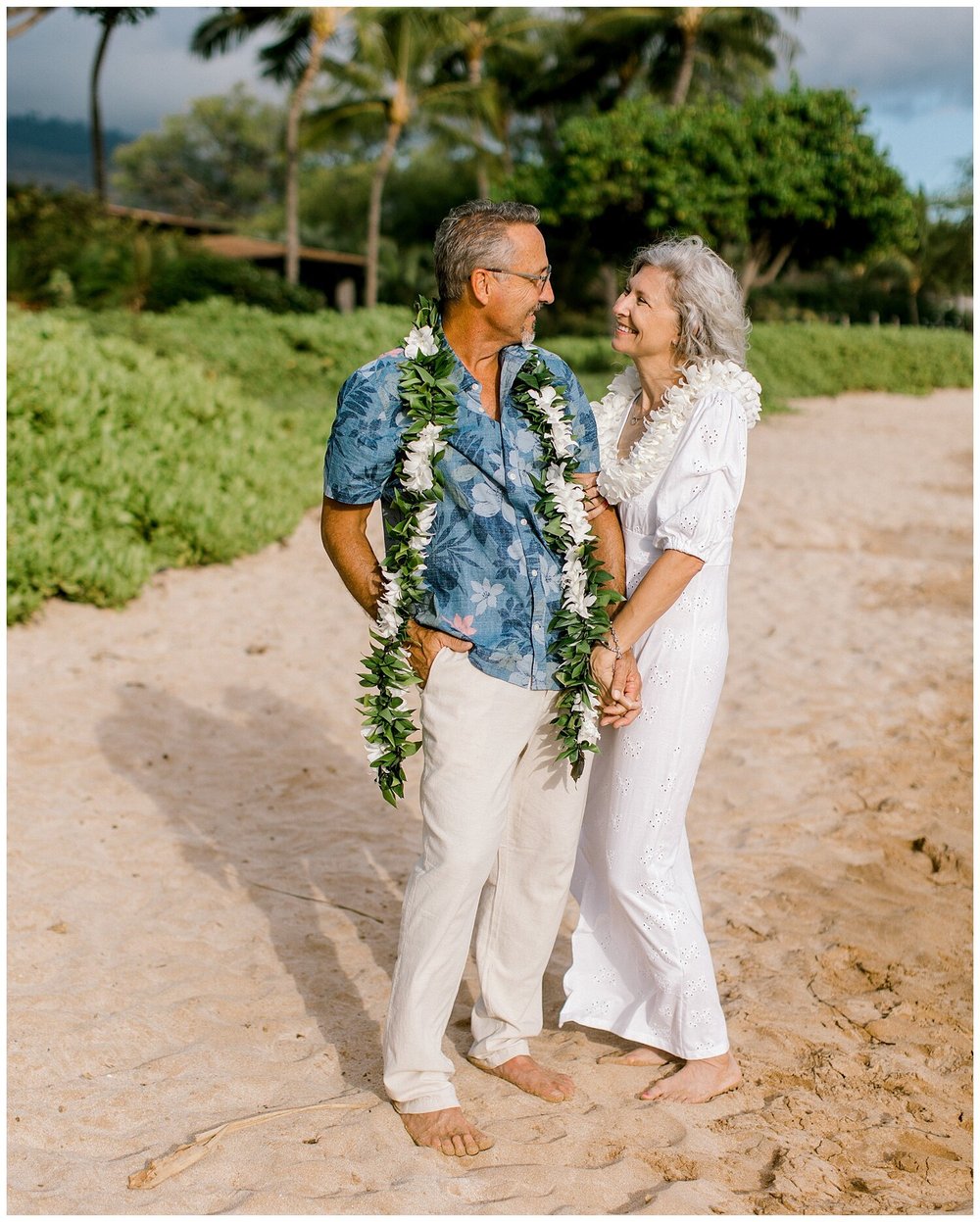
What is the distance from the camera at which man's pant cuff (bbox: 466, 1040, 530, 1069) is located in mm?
3213

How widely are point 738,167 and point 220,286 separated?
457 inches

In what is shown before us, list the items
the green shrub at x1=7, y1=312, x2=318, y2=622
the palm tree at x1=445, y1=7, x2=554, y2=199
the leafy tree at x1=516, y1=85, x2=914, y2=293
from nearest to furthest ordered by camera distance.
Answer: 1. the green shrub at x1=7, y1=312, x2=318, y2=622
2. the leafy tree at x1=516, y1=85, x2=914, y2=293
3. the palm tree at x1=445, y1=7, x2=554, y2=199

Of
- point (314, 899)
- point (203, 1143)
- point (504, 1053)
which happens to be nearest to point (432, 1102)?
point (504, 1053)

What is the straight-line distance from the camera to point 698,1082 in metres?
3.18

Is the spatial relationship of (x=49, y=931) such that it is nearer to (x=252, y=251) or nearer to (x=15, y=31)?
(x=15, y=31)

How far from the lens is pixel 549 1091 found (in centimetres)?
311

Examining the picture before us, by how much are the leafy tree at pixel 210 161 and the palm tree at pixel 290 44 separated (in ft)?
111

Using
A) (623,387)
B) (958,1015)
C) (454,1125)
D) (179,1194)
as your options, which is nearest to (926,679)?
(958,1015)

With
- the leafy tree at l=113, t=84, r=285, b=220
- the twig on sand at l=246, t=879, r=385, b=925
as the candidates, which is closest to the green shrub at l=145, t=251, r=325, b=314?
the twig on sand at l=246, t=879, r=385, b=925

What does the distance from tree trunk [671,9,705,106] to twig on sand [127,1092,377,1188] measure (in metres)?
31.6

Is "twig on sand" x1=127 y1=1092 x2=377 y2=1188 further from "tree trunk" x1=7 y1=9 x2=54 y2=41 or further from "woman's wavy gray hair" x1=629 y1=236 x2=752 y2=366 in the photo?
"tree trunk" x1=7 y1=9 x2=54 y2=41

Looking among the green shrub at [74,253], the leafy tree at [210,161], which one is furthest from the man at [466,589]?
the leafy tree at [210,161]

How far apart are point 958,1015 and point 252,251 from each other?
34793 mm

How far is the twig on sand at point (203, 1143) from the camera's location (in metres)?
2.76
